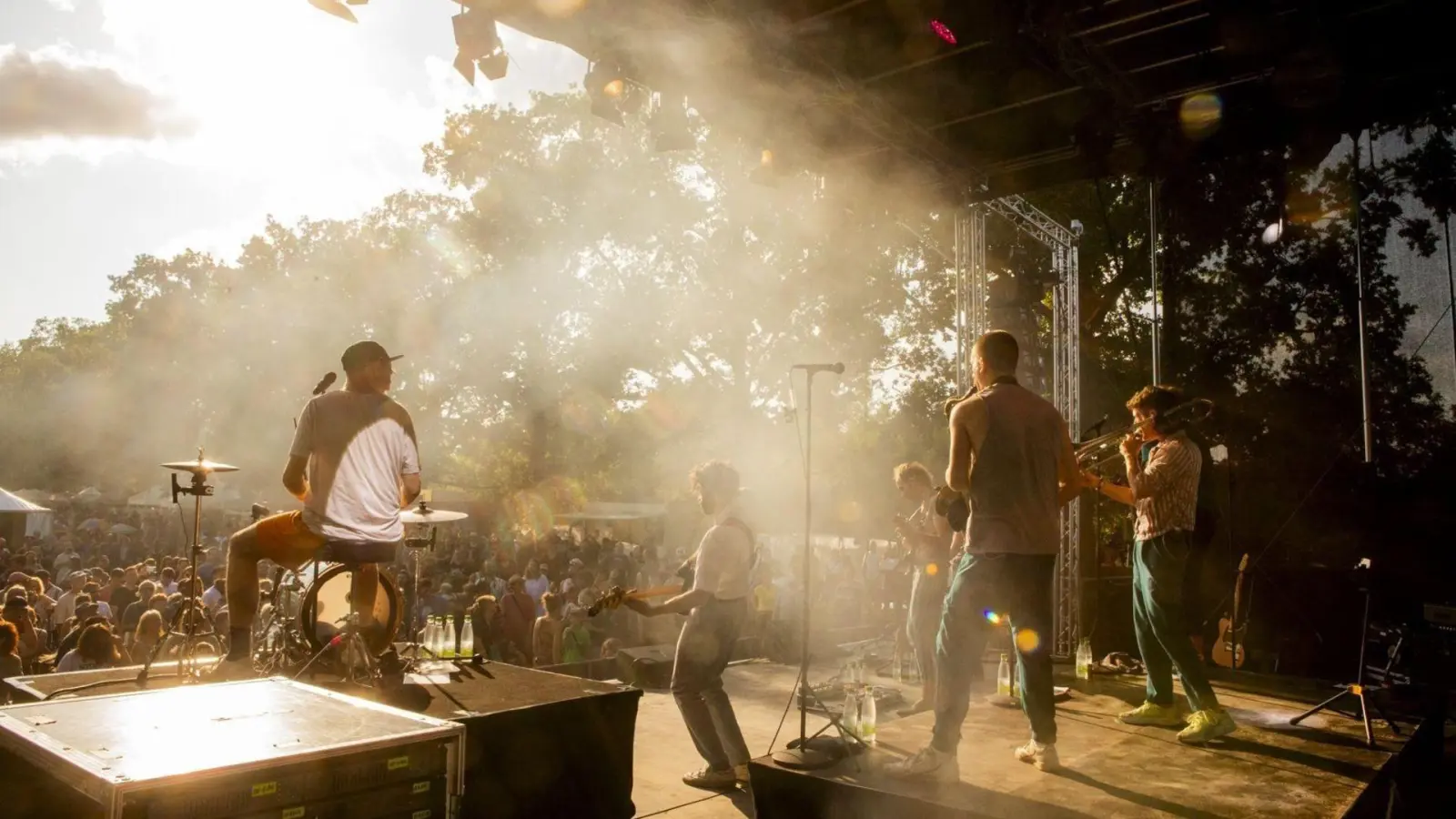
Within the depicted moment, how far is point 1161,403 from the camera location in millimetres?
4562

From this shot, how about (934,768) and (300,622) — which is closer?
(934,768)

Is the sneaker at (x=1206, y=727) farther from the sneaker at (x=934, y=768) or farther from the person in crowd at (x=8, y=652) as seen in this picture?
the person in crowd at (x=8, y=652)

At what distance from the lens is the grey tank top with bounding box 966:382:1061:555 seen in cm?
354

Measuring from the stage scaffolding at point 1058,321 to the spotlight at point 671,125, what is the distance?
2894mm

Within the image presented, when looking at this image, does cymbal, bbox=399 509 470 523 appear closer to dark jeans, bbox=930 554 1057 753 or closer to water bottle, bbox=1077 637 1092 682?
water bottle, bbox=1077 637 1092 682

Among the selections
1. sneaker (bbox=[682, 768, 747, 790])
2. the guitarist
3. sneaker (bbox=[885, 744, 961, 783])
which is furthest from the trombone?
sneaker (bbox=[682, 768, 747, 790])

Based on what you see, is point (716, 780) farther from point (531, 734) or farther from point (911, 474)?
point (911, 474)

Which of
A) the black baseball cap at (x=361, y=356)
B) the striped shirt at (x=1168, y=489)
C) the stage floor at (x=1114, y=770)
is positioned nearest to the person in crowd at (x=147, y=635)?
the stage floor at (x=1114, y=770)

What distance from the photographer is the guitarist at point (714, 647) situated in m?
5.14

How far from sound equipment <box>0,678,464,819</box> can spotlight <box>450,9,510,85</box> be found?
3.70 m

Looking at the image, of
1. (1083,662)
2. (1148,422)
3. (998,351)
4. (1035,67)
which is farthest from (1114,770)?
(1035,67)

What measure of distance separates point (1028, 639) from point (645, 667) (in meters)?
6.13

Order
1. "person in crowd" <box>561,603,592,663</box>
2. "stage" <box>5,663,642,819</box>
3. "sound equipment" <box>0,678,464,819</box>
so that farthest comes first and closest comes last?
1. "person in crowd" <box>561,603,592,663</box>
2. "stage" <box>5,663,642,819</box>
3. "sound equipment" <box>0,678,464,819</box>

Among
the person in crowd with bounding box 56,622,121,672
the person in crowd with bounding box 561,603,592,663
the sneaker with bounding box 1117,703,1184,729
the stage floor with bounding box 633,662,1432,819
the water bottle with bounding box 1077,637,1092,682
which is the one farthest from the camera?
the person in crowd with bounding box 561,603,592,663
